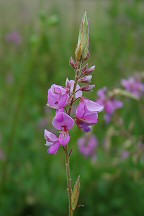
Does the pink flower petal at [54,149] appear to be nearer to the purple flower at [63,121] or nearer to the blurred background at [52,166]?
the purple flower at [63,121]

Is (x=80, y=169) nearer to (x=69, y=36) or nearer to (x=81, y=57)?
(x=81, y=57)

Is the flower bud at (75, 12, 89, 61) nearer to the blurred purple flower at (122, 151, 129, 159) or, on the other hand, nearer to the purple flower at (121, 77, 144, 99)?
the purple flower at (121, 77, 144, 99)

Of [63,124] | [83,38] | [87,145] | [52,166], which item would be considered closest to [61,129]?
[63,124]

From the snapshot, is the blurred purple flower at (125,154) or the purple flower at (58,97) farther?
the blurred purple flower at (125,154)

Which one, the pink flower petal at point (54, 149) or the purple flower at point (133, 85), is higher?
the purple flower at point (133, 85)

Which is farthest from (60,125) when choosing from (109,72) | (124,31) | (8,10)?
(8,10)

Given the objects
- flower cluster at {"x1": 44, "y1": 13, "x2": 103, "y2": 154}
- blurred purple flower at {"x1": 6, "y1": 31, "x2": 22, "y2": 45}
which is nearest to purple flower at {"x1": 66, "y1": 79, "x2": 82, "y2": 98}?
flower cluster at {"x1": 44, "y1": 13, "x2": 103, "y2": 154}

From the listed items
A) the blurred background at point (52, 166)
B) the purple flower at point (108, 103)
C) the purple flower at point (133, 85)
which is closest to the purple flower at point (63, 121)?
the purple flower at point (108, 103)
